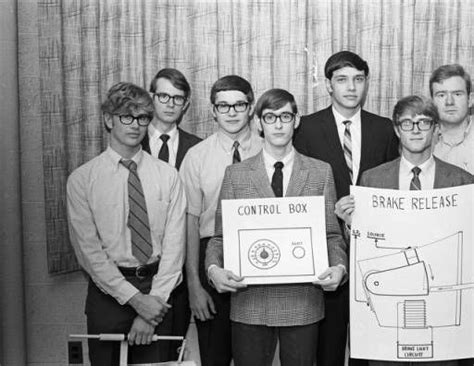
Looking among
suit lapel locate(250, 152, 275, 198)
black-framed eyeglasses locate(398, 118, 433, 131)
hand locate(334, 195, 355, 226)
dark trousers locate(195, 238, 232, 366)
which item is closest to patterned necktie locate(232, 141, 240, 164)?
suit lapel locate(250, 152, 275, 198)

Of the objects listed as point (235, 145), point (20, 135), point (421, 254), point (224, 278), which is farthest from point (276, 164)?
point (20, 135)

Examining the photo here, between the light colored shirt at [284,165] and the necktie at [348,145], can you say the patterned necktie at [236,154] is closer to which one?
the light colored shirt at [284,165]

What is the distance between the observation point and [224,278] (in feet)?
8.42

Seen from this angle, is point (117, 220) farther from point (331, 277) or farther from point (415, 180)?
point (415, 180)

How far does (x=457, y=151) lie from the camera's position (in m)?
2.78

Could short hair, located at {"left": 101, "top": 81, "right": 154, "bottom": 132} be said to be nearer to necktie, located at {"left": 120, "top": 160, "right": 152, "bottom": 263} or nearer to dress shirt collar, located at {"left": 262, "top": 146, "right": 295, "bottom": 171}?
necktie, located at {"left": 120, "top": 160, "right": 152, "bottom": 263}

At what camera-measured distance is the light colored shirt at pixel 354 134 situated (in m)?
2.76

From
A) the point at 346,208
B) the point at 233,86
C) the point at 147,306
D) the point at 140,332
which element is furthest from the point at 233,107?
the point at 140,332

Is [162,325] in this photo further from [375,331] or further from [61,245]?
[375,331]

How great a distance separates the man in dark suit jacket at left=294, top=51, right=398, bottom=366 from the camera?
2.75 metres

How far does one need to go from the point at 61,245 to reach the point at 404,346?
4.99 ft

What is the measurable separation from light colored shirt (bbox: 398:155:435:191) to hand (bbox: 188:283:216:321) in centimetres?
94

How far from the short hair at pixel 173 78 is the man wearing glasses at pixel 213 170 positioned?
127 mm

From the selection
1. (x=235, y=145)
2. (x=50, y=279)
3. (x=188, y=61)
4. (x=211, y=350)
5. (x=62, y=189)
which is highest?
(x=188, y=61)
